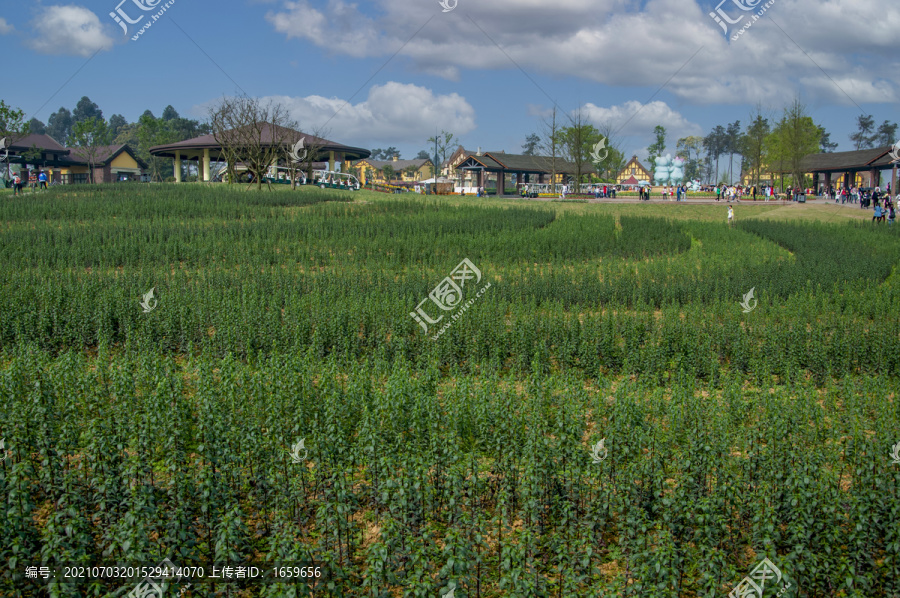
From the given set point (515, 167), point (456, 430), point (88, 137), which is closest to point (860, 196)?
point (515, 167)

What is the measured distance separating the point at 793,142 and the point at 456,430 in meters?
54.4

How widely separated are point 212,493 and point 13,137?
4912 cm

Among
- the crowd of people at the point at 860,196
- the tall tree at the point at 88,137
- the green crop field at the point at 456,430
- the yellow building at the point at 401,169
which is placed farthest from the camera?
the yellow building at the point at 401,169

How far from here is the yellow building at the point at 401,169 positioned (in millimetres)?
107188

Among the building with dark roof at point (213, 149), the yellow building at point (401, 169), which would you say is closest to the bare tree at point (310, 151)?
the building with dark roof at point (213, 149)

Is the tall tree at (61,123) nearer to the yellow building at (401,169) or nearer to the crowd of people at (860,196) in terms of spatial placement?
the yellow building at (401,169)

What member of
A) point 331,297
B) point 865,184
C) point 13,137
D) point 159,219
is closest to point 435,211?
point 159,219

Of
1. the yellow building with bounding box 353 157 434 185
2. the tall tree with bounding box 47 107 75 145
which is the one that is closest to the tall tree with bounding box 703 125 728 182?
the yellow building with bounding box 353 157 434 185

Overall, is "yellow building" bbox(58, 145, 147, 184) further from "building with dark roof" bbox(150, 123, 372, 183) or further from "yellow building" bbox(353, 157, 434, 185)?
"yellow building" bbox(353, 157, 434, 185)

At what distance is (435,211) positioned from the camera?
30.6 metres

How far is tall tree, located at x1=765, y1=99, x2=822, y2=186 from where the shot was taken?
52.9m

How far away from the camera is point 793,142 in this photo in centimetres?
5312

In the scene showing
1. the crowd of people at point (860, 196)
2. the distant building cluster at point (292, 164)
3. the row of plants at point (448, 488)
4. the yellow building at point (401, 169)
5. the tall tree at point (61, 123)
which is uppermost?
the tall tree at point (61, 123)

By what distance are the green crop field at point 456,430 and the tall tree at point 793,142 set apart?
39.8m
